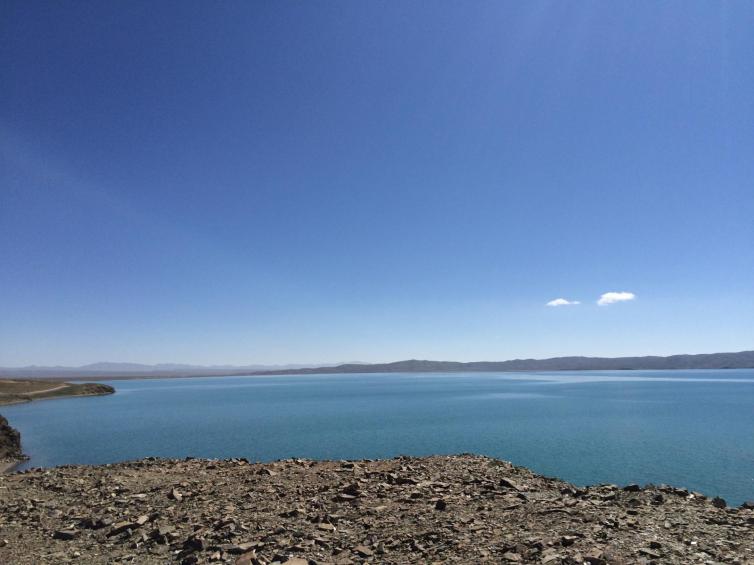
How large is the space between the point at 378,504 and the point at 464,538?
349 centimetres

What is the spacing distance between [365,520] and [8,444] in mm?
42981

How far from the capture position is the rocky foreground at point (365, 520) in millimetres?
9422

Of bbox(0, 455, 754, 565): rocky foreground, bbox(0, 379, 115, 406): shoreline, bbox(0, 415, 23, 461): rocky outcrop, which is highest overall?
bbox(0, 455, 754, 565): rocky foreground

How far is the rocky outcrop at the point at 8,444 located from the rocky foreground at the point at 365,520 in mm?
27737

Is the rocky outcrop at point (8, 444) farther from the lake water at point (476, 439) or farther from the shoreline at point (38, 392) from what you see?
the shoreline at point (38, 392)

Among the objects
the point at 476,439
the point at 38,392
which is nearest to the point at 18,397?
the point at 38,392

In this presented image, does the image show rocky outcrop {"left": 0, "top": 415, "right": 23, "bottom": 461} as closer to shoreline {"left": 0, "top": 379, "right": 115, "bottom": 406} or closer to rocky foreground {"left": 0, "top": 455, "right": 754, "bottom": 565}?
rocky foreground {"left": 0, "top": 455, "right": 754, "bottom": 565}

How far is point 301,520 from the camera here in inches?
464

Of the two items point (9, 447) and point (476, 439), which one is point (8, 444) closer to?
point (9, 447)

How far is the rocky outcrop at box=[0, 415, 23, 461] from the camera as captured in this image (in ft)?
126

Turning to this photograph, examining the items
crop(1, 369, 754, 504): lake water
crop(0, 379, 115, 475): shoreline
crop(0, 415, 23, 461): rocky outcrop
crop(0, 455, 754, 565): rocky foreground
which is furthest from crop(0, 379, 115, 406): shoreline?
crop(0, 455, 754, 565): rocky foreground

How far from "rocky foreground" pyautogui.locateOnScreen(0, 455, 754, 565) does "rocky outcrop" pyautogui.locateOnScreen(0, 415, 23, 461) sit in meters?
27.7

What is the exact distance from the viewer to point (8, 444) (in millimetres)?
39750

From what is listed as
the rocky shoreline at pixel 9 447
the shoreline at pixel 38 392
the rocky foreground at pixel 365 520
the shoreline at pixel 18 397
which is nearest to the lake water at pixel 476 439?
the rocky shoreline at pixel 9 447
